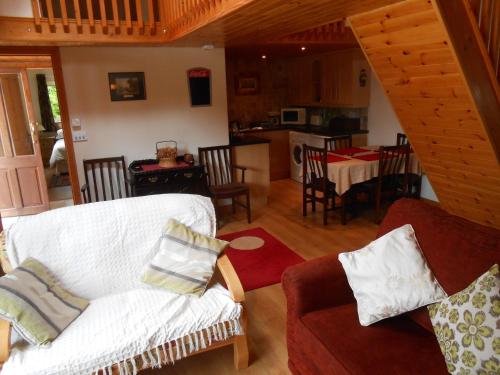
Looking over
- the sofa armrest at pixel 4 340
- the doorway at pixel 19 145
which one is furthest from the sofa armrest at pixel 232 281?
the doorway at pixel 19 145

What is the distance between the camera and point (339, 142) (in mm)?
5406

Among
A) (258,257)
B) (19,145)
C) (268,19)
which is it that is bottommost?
(258,257)

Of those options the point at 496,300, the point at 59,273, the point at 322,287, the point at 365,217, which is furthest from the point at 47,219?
the point at 365,217

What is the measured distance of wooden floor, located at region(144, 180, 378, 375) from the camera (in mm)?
2258

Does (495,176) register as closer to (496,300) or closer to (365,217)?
(496,300)

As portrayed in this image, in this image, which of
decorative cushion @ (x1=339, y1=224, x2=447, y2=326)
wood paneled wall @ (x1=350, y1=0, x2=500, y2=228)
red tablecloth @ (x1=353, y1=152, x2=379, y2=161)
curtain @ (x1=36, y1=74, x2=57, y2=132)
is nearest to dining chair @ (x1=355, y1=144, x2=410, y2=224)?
red tablecloth @ (x1=353, y1=152, x2=379, y2=161)

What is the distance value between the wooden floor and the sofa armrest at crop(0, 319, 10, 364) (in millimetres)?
810

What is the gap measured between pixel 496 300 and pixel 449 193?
207 cm

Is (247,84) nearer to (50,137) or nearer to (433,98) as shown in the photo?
(50,137)

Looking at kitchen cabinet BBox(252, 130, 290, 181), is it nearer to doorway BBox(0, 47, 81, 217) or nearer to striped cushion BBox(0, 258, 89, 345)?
doorway BBox(0, 47, 81, 217)

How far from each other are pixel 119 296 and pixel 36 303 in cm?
46

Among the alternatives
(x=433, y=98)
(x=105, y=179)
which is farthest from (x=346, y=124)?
(x=105, y=179)

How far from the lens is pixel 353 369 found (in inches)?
60.8

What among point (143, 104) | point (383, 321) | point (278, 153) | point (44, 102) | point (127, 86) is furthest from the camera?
point (44, 102)
